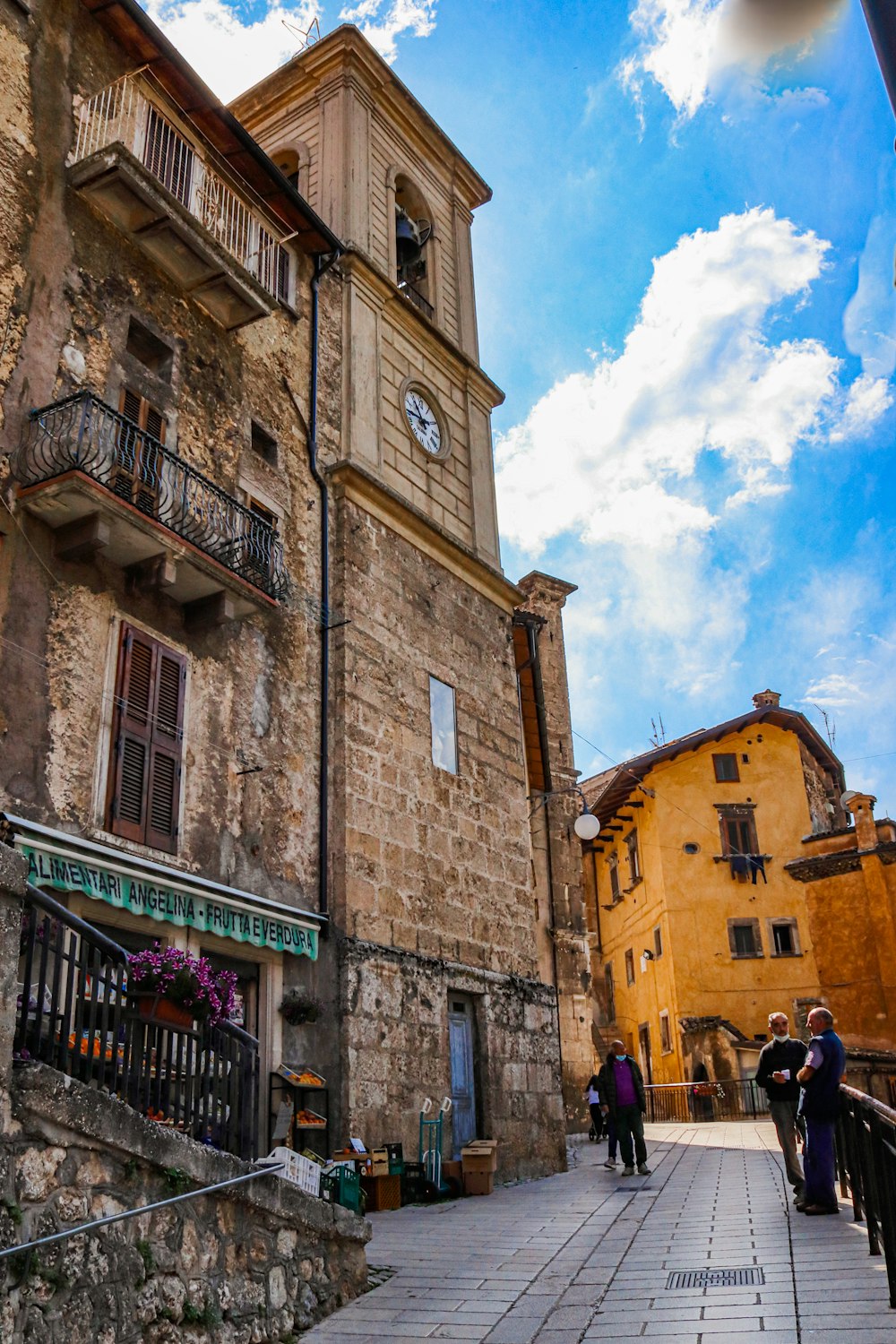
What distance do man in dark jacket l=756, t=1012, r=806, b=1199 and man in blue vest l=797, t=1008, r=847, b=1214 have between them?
30.9 inches

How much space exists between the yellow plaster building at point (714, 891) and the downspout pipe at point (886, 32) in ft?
101

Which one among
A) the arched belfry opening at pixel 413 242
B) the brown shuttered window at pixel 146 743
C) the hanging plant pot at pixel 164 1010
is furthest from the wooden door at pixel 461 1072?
the arched belfry opening at pixel 413 242

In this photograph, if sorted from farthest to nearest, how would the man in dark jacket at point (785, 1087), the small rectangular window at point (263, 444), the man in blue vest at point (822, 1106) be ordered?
the small rectangular window at point (263, 444) < the man in dark jacket at point (785, 1087) < the man in blue vest at point (822, 1106)

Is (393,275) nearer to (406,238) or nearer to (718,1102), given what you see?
(406,238)

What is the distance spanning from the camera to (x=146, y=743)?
1152 centimetres

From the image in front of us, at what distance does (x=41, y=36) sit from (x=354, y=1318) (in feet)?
43.7

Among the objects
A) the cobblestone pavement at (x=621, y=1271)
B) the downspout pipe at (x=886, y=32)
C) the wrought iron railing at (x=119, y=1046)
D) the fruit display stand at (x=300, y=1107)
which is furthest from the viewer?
the fruit display stand at (x=300, y=1107)

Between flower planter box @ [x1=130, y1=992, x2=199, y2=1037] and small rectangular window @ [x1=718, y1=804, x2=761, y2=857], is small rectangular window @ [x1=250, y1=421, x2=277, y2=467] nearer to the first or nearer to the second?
flower planter box @ [x1=130, y1=992, x2=199, y2=1037]

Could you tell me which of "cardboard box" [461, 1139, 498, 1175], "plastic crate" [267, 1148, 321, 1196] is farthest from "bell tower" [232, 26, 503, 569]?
"plastic crate" [267, 1148, 321, 1196]

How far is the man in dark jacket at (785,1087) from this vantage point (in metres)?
10.1

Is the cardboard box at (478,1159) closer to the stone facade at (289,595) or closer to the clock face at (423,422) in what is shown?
the stone facade at (289,595)

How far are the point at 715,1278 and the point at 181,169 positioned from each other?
44.9ft

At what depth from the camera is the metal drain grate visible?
7.07 m

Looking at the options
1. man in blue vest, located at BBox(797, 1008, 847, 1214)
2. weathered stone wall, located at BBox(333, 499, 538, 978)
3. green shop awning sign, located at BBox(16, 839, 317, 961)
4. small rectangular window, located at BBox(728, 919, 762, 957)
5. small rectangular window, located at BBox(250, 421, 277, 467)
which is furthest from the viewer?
small rectangular window, located at BBox(728, 919, 762, 957)
